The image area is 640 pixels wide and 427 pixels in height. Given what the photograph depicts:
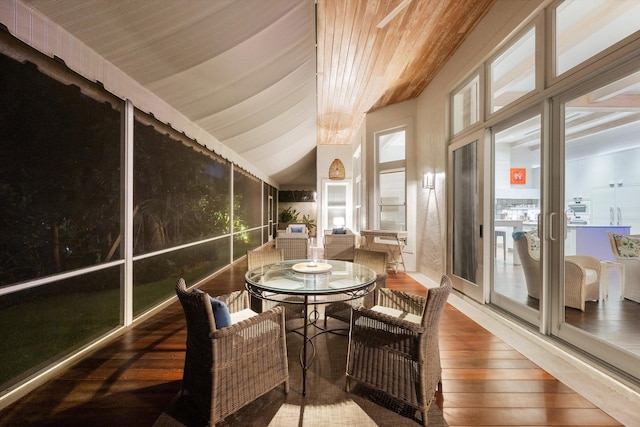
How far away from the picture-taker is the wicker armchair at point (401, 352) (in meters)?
1.46

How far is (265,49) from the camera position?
2918 millimetres

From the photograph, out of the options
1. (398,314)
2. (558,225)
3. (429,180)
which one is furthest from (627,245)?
(429,180)

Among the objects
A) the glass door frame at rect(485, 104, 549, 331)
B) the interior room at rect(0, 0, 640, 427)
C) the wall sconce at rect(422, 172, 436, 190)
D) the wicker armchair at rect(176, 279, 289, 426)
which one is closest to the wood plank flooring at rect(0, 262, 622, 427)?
the interior room at rect(0, 0, 640, 427)

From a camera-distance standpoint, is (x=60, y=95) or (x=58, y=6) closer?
(x=58, y=6)

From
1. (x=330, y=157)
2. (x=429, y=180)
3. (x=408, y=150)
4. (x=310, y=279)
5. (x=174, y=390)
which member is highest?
(x=330, y=157)

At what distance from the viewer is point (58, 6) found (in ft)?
5.68

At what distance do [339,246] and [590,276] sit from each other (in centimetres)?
284

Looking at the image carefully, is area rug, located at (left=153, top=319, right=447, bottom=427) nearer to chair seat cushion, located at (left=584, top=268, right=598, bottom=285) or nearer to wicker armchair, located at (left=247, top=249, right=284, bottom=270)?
wicker armchair, located at (left=247, top=249, right=284, bottom=270)

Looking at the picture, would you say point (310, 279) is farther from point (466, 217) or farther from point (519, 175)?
point (466, 217)

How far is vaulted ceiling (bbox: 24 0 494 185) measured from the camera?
209cm

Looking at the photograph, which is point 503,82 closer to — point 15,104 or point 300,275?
point 300,275

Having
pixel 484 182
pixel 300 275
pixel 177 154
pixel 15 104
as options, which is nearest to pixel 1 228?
pixel 15 104

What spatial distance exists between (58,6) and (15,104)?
734mm

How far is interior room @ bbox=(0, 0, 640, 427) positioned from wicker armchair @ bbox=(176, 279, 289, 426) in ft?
0.05
